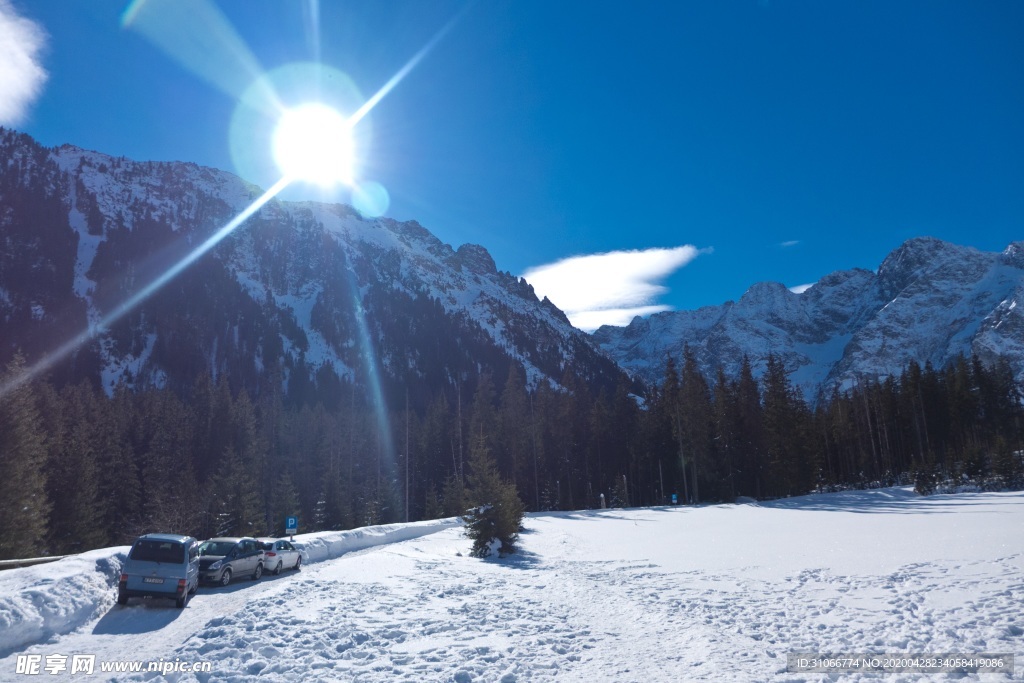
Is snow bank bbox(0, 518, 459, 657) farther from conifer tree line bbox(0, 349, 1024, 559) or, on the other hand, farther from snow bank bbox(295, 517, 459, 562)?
conifer tree line bbox(0, 349, 1024, 559)

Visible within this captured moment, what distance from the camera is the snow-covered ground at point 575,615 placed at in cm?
988

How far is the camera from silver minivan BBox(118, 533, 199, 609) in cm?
1544

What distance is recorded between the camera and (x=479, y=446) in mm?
44312

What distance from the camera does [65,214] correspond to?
608 feet

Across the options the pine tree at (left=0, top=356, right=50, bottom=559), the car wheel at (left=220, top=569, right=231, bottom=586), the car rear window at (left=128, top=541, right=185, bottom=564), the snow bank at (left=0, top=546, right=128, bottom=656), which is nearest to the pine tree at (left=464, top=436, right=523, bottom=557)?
the car wheel at (left=220, top=569, right=231, bottom=586)

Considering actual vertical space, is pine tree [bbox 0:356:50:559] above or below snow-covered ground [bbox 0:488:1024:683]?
above

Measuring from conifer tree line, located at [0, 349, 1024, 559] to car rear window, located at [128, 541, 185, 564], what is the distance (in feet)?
95.0

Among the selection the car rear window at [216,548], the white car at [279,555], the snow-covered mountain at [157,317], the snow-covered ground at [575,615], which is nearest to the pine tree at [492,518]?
the snow-covered ground at [575,615]

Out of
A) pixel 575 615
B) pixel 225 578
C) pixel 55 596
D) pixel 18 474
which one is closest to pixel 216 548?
pixel 225 578

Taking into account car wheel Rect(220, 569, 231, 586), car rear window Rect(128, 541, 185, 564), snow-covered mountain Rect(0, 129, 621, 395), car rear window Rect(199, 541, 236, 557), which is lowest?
car wheel Rect(220, 569, 231, 586)

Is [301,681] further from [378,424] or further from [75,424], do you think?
[378,424]

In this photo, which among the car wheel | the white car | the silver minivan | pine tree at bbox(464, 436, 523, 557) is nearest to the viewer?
the silver minivan

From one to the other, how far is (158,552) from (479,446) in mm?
29305

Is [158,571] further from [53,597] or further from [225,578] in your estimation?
[225,578]
